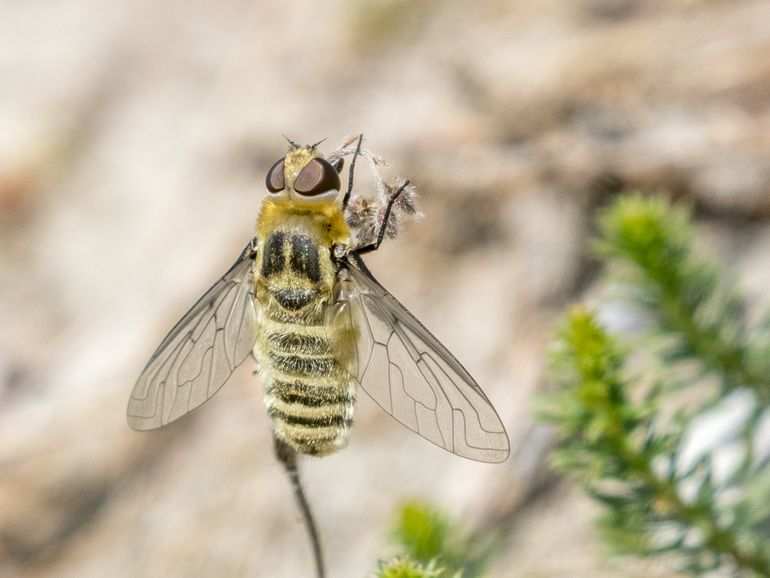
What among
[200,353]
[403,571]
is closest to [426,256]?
[200,353]

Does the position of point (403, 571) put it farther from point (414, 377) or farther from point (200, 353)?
point (200, 353)

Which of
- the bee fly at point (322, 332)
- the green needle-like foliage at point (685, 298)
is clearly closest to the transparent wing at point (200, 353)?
the bee fly at point (322, 332)

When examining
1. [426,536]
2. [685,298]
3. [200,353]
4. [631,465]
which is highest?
[685,298]

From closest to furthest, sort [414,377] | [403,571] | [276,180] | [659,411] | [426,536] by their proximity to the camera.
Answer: [403,571]
[414,377]
[276,180]
[426,536]
[659,411]

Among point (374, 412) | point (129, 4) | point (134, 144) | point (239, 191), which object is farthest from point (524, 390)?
point (129, 4)

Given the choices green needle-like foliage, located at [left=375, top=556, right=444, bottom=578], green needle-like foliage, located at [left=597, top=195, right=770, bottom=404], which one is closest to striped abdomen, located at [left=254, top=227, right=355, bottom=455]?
green needle-like foliage, located at [left=375, top=556, right=444, bottom=578]

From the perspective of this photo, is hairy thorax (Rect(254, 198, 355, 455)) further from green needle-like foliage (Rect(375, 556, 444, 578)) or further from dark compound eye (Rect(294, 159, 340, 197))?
green needle-like foliage (Rect(375, 556, 444, 578))
